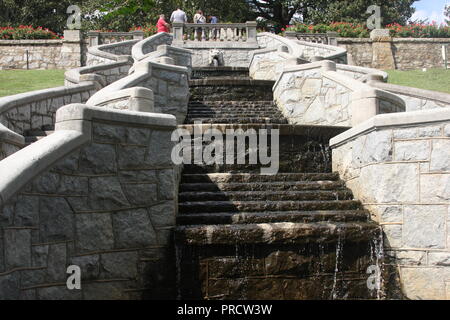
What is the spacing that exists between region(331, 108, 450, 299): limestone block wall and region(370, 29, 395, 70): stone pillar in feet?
68.8

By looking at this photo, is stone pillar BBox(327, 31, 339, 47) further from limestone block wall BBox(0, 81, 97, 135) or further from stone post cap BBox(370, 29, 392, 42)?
limestone block wall BBox(0, 81, 97, 135)

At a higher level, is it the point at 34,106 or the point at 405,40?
the point at 405,40

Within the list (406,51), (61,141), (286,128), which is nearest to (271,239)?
(61,141)

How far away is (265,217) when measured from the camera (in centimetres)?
581

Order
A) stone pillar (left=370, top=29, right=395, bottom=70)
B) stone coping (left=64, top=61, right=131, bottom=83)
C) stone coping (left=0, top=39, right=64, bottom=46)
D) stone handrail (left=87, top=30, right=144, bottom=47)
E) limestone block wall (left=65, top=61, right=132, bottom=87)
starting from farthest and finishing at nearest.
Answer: stone pillar (left=370, top=29, right=395, bottom=70) → stone coping (left=0, top=39, right=64, bottom=46) → stone handrail (left=87, top=30, right=144, bottom=47) → stone coping (left=64, top=61, right=131, bottom=83) → limestone block wall (left=65, top=61, right=132, bottom=87)

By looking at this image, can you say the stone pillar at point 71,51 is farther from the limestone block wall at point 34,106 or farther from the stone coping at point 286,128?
the stone coping at point 286,128

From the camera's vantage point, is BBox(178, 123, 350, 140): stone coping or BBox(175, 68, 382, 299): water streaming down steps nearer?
BBox(175, 68, 382, 299): water streaming down steps

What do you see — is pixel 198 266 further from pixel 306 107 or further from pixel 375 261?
pixel 306 107

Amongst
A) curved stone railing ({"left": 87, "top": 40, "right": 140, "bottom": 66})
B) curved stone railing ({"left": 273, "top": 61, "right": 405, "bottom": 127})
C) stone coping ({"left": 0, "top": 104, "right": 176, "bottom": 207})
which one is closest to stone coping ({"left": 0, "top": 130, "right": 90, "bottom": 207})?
stone coping ({"left": 0, "top": 104, "right": 176, "bottom": 207})

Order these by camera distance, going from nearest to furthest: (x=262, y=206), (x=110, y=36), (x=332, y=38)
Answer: (x=262, y=206)
(x=110, y=36)
(x=332, y=38)

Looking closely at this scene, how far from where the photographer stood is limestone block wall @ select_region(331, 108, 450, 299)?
5.46 m

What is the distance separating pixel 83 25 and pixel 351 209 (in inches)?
1210

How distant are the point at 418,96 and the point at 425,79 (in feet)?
27.1

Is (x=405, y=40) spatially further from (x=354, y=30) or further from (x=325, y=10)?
(x=325, y=10)
